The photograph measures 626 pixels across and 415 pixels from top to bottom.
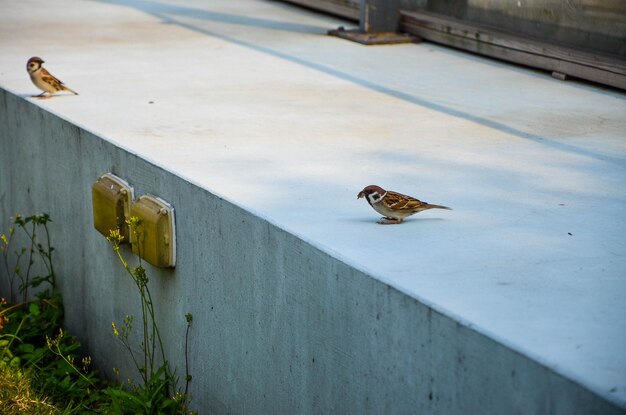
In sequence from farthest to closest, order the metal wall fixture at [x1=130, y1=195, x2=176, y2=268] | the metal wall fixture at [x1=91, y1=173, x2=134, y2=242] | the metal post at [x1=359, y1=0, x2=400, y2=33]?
the metal post at [x1=359, y1=0, x2=400, y2=33]
the metal wall fixture at [x1=91, y1=173, x2=134, y2=242]
the metal wall fixture at [x1=130, y1=195, x2=176, y2=268]

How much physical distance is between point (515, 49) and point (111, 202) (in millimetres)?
3751

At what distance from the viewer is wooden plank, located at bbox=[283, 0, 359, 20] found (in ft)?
30.0

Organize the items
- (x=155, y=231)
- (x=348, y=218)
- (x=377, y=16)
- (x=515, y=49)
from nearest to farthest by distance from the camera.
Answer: (x=348, y=218) → (x=155, y=231) → (x=515, y=49) → (x=377, y=16)

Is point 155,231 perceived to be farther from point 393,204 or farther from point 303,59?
point 303,59

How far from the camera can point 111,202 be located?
185 inches

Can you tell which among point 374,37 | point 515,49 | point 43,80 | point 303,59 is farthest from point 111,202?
point 374,37

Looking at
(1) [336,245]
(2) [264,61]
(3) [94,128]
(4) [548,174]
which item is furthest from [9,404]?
(2) [264,61]

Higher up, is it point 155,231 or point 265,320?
point 155,231

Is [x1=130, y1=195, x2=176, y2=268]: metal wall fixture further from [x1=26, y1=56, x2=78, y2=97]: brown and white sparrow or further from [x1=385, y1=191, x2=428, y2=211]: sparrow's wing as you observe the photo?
[x1=26, y1=56, x2=78, y2=97]: brown and white sparrow

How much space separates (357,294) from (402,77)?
12.6 feet

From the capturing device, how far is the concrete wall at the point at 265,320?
2.82m

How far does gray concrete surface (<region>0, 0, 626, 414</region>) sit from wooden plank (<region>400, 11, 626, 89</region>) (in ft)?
0.46

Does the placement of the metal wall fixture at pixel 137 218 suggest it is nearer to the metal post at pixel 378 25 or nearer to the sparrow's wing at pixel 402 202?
the sparrow's wing at pixel 402 202

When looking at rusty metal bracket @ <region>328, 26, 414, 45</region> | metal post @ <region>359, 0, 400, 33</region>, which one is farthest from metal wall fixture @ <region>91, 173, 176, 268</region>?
metal post @ <region>359, 0, 400, 33</region>
